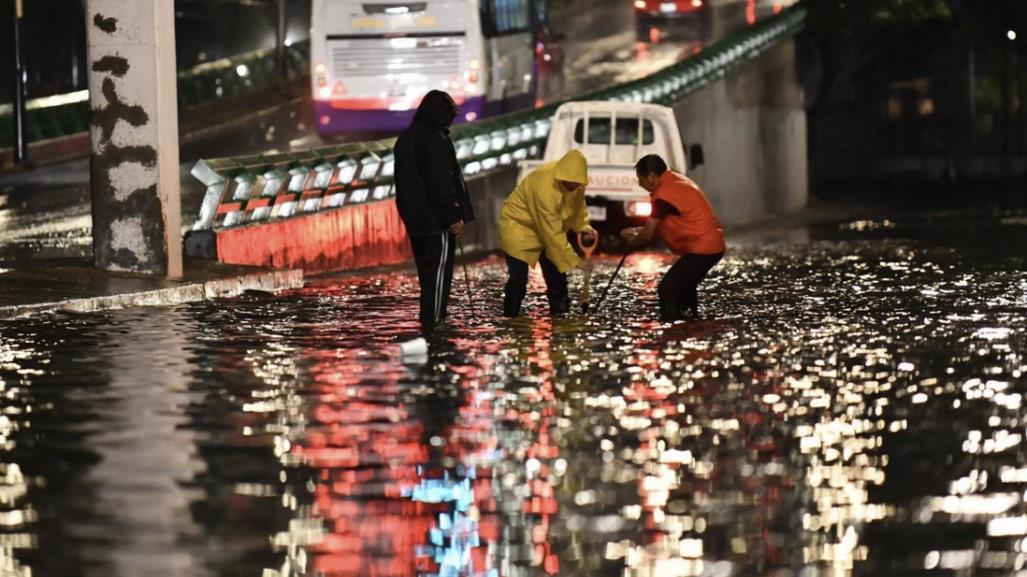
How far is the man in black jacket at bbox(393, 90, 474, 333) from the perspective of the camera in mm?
14914

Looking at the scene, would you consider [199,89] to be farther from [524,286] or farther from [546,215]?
[546,215]

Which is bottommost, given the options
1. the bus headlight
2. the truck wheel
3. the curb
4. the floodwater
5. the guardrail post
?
the floodwater

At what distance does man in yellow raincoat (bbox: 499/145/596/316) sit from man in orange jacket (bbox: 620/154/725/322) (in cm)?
50

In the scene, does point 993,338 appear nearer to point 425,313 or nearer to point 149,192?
point 425,313

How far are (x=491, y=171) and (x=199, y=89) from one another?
15939mm

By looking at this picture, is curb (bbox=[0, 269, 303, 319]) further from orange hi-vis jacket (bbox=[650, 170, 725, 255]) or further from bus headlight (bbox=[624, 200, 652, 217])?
bus headlight (bbox=[624, 200, 652, 217])

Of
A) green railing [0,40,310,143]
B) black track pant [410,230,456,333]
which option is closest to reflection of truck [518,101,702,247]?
green railing [0,40,310,143]

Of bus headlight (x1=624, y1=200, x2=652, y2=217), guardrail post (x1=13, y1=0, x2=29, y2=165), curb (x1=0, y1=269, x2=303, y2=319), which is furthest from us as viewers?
guardrail post (x1=13, y1=0, x2=29, y2=165)

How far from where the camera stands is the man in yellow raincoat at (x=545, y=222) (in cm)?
1589

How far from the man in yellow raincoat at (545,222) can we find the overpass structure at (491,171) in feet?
22.1

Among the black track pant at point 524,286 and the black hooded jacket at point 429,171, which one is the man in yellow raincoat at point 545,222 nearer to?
the black track pant at point 524,286

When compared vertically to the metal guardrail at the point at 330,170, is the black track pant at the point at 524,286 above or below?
below

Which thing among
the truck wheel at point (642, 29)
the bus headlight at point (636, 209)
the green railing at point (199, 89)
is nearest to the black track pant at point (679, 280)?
the bus headlight at point (636, 209)

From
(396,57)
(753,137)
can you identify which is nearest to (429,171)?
(396,57)
